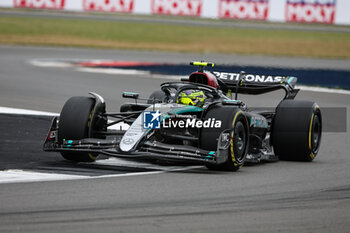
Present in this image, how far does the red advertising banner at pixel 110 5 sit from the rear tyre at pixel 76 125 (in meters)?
28.7

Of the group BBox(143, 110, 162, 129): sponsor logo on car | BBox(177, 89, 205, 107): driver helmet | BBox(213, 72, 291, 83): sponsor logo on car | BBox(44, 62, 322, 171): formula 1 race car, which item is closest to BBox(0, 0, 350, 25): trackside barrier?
BBox(213, 72, 291, 83): sponsor logo on car

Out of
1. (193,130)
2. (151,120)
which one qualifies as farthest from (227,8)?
(151,120)

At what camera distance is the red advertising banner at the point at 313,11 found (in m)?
36.9

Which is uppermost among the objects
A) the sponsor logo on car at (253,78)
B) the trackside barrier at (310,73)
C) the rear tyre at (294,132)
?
the sponsor logo on car at (253,78)

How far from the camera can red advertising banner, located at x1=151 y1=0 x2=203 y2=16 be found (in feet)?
125

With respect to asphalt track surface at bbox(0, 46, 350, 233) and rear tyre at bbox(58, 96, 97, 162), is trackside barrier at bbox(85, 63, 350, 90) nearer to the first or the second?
asphalt track surface at bbox(0, 46, 350, 233)

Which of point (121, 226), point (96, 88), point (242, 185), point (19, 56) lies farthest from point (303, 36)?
point (121, 226)

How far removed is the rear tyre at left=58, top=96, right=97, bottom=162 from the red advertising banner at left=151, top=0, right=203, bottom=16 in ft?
93.7

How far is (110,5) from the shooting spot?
3812cm

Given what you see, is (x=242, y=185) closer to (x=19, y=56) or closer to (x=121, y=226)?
(x=121, y=226)

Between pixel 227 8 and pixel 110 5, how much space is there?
226 inches

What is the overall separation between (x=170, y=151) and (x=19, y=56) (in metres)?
19.1

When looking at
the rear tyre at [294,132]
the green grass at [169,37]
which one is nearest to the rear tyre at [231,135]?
the rear tyre at [294,132]

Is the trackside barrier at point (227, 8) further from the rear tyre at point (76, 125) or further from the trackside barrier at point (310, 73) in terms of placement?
the rear tyre at point (76, 125)
